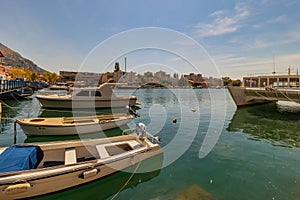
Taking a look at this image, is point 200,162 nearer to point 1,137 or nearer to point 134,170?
point 134,170

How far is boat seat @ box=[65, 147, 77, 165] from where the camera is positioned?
6.29m

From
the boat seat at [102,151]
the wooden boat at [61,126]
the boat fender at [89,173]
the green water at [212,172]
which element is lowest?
the green water at [212,172]

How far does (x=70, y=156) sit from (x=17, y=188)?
2.11m

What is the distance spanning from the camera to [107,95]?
23.2 meters

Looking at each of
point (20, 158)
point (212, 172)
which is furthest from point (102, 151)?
point (212, 172)

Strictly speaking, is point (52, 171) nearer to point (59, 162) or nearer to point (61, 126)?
point (59, 162)

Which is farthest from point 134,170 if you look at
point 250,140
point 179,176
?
point 250,140

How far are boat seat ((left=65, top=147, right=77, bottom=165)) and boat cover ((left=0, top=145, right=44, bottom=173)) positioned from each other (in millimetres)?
893

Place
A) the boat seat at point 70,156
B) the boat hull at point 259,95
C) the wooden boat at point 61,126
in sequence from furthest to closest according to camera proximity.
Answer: the boat hull at point 259,95 → the wooden boat at point 61,126 → the boat seat at point 70,156

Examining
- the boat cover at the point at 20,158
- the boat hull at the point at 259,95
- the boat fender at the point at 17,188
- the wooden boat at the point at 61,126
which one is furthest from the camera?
the boat hull at the point at 259,95

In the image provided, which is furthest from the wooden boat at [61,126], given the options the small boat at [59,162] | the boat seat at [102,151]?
the boat seat at [102,151]

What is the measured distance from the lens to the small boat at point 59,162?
4.84 m

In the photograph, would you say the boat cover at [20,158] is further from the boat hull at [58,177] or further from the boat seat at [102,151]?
the boat seat at [102,151]

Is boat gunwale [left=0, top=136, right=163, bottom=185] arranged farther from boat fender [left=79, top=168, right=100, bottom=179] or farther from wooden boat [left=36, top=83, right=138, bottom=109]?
wooden boat [left=36, top=83, right=138, bottom=109]
